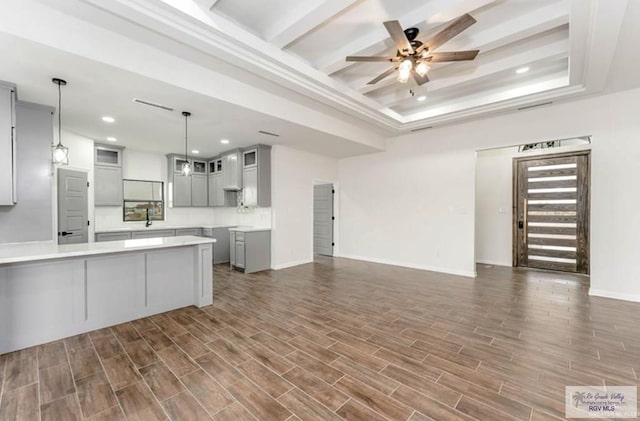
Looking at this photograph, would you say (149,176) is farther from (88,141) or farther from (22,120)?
(22,120)

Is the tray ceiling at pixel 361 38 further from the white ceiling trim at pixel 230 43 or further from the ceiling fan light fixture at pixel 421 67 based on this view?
the ceiling fan light fixture at pixel 421 67

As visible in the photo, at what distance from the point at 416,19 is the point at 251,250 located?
4.73 meters

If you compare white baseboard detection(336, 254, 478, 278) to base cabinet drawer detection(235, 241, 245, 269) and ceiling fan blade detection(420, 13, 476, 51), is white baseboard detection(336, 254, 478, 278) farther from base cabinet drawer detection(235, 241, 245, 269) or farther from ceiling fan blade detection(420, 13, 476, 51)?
ceiling fan blade detection(420, 13, 476, 51)

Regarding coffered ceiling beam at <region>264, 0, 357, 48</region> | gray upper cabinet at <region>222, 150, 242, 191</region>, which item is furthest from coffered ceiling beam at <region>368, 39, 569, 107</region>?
gray upper cabinet at <region>222, 150, 242, 191</region>

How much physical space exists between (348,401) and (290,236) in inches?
178

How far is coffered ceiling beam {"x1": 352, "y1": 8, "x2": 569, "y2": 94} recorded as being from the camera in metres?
2.68

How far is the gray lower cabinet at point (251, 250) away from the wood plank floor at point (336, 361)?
1.61 metres

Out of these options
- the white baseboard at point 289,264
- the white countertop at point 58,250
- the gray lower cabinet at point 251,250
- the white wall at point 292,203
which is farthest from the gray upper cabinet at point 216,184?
the white countertop at point 58,250

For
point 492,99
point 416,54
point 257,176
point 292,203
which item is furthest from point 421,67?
point 292,203

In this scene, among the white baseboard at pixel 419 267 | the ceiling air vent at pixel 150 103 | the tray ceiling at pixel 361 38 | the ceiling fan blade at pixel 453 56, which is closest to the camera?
the tray ceiling at pixel 361 38

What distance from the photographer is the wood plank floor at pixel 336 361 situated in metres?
1.85

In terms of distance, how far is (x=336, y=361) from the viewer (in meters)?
2.39

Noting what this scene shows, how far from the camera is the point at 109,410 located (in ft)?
5.94

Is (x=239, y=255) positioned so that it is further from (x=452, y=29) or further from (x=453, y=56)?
(x=452, y=29)
